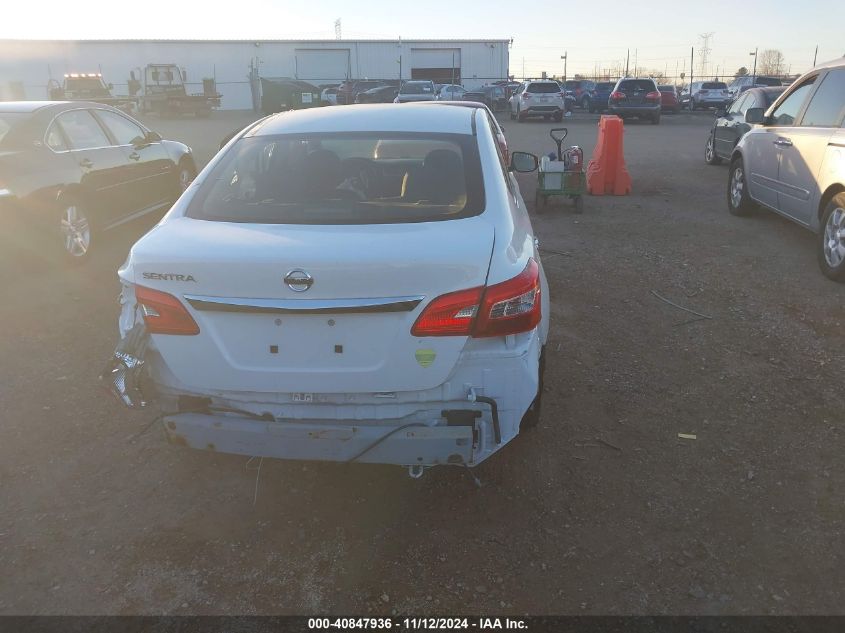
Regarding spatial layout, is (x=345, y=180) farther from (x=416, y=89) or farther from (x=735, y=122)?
(x=416, y=89)

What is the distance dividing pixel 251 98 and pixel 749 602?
158 feet

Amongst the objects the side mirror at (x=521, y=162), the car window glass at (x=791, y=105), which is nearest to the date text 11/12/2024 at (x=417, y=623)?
the side mirror at (x=521, y=162)

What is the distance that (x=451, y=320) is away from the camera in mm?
2584

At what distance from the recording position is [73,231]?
6.80 meters

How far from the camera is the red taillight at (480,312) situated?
2574 mm

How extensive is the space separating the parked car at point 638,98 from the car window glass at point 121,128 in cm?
2182

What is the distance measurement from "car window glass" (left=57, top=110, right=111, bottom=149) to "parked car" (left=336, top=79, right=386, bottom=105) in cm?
2914

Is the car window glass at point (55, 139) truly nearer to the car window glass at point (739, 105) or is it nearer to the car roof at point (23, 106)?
the car roof at point (23, 106)

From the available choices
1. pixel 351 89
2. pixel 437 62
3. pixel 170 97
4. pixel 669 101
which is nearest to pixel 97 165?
pixel 170 97

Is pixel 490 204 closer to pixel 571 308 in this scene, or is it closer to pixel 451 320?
pixel 451 320

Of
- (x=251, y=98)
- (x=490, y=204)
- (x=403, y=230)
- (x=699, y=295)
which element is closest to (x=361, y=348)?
(x=403, y=230)

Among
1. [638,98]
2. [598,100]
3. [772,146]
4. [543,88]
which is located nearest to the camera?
[772,146]

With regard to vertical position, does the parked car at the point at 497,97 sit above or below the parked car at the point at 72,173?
above

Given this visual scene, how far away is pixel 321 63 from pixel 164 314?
162 ft
